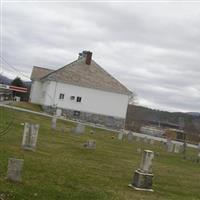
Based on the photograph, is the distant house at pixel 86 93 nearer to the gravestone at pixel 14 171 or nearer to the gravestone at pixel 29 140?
the gravestone at pixel 29 140

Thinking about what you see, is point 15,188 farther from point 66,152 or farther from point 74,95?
point 74,95

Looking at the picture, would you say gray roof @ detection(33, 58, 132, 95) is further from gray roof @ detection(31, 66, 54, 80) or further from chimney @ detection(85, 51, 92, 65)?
gray roof @ detection(31, 66, 54, 80)

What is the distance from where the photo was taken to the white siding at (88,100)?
208 feet

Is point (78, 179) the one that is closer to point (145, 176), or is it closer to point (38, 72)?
point (145, 176)

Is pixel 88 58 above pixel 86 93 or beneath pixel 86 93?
above

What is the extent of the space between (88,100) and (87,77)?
2.91 metres

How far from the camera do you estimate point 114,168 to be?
61.4 ft

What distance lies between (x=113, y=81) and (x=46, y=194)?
185 feet

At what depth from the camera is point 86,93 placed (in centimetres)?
6506

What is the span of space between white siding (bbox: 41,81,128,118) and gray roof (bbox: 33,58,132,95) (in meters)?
0.56

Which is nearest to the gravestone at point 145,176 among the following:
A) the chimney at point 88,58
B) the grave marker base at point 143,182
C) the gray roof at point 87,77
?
the grave marker base at point 143,182

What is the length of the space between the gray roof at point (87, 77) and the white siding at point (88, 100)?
1.85 feet

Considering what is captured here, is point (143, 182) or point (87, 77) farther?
point (87, 77)

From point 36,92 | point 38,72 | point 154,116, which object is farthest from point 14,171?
point 154,116
